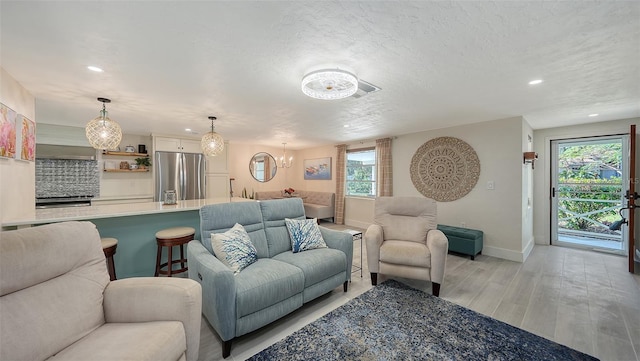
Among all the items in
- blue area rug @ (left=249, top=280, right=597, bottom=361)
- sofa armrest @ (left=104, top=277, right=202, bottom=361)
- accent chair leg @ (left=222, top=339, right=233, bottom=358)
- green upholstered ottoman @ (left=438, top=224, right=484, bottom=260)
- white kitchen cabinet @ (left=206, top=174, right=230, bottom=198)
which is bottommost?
blue area rug @ (left=249, top=280, right=597, bottom=361)

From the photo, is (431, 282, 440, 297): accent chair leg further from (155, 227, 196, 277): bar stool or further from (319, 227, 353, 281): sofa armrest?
(155, 227, 196, 277): bar stool

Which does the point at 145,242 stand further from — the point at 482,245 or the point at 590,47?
the point at 482,245

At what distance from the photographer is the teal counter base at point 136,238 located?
8.39 ft

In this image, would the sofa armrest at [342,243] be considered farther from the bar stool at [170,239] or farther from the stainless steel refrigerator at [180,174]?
the stainless steel refrigerator at [180,174]

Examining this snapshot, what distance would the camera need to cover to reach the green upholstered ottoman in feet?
12.2

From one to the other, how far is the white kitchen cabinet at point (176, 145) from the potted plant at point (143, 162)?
1.53 ft

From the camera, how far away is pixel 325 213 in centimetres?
655

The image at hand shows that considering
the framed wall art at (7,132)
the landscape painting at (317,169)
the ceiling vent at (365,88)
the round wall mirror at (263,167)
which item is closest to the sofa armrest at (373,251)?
the ceiling vent at (365,88)

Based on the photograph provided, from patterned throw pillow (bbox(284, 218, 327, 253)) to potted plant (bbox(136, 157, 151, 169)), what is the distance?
170 inches

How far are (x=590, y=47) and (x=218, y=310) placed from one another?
11.0 ft

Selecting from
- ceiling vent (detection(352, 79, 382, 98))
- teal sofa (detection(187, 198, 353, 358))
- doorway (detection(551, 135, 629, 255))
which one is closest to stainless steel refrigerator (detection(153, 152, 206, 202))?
teal sofa (detection(187, 198, 353, 358))

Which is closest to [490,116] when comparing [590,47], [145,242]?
[590,47]

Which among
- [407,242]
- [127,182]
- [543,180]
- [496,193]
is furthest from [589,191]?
[127,182]

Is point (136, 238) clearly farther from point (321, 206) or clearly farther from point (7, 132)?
point (321, 206)
